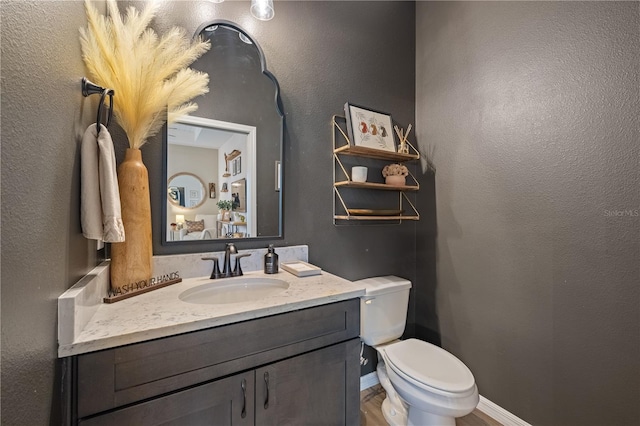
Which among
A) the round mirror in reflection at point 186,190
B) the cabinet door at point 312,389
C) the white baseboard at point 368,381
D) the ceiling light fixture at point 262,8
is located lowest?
the white baseboard at point 368,381

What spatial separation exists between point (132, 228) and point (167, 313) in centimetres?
40

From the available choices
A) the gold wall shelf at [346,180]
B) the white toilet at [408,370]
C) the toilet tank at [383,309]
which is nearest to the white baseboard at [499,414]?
the white toilet at [408,370]

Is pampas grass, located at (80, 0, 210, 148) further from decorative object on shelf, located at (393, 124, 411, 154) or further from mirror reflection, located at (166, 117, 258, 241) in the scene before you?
decorative object on shelf, located at (393, 124, 411, 154)

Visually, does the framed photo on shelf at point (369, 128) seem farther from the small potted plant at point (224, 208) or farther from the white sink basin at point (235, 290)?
the white sink basin at point (235, 290)

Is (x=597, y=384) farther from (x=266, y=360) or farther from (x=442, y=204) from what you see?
(x=266, y=360)

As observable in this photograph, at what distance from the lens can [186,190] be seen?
1285mm

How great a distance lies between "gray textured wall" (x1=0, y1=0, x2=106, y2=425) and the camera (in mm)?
459

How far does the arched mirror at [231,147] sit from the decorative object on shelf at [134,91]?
19cm

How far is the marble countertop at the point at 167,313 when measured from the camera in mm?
686

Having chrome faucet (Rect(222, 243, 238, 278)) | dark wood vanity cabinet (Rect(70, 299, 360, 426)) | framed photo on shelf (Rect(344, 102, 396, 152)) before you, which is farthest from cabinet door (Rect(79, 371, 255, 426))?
framed photo on shelf (Rect(344, 102, 396, 152))

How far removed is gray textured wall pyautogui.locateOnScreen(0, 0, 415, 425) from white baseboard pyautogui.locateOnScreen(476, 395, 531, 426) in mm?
903

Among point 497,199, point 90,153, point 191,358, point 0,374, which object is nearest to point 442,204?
point 497,199

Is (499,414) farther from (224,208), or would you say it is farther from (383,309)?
(224,208)

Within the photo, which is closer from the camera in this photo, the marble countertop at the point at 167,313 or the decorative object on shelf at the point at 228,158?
the marble countertop at the point at 167,313
